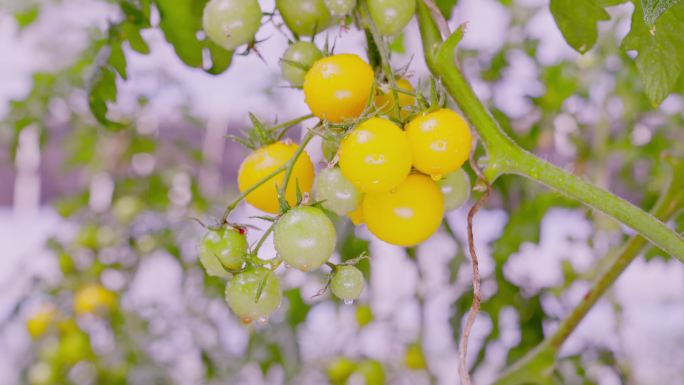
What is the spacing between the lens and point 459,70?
1.39 ft

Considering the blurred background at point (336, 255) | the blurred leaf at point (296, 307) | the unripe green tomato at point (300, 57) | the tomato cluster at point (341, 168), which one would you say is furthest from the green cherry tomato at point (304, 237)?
the blurred leaf at point (296, 307)

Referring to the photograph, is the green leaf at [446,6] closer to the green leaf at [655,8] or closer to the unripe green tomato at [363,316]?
the green leaf at [655,8]

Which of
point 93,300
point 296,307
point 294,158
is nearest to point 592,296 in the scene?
point 294,158

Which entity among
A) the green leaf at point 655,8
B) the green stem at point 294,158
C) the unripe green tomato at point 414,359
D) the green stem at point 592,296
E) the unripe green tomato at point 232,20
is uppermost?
the green leaf at point 655,8

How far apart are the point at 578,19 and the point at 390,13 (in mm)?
155

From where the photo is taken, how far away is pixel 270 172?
435 millimetres

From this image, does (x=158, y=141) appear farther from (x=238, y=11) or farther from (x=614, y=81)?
(x=238, y=11)

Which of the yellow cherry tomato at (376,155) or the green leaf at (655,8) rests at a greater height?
the green leaf at (655,8)

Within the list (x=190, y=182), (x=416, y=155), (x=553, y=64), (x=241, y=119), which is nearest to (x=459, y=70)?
(x=416, y=155)

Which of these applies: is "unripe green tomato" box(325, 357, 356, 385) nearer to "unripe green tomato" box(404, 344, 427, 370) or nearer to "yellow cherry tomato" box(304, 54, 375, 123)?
"unripe green tomato" box(404, 344, 427, 370)

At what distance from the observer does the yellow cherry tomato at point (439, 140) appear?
1.28 ft

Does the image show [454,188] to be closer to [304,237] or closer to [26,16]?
[304,237]

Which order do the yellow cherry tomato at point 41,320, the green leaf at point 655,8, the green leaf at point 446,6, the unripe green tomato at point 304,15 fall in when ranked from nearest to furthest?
1. the green leaf at point 655,8
2. the unripe green tomato at point 304,15
3. the green leaf at point 446,6
4. the yellow cherry tomato at point 41,320

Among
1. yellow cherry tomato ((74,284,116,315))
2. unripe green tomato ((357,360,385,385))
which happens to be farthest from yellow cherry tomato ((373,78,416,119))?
yellow cherry tomato ((74,284,116,315))
